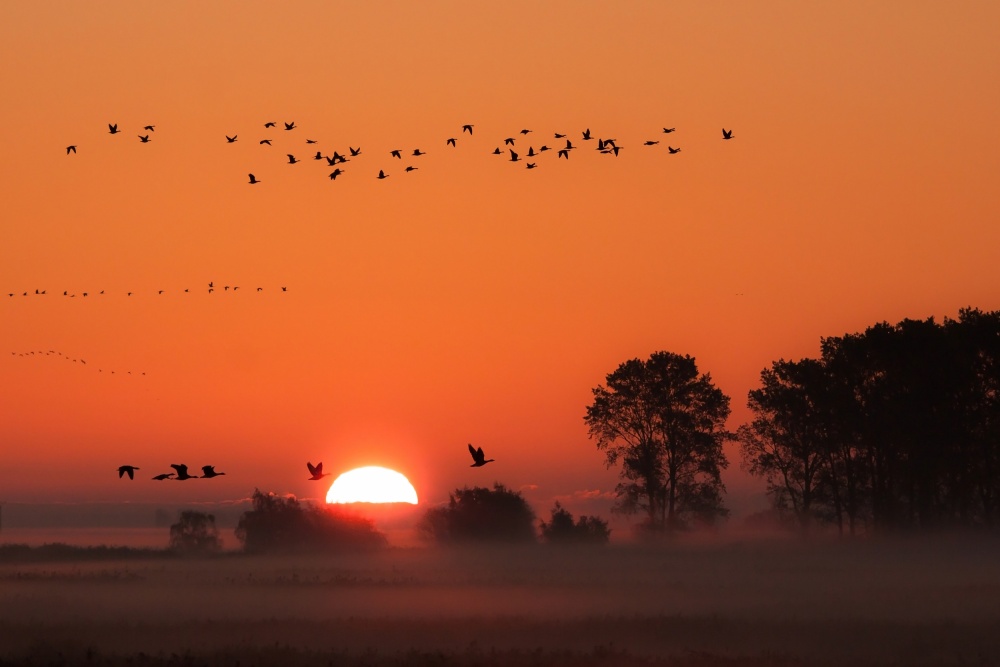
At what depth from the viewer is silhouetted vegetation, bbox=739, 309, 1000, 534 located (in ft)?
263

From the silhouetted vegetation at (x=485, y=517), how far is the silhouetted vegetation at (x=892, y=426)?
1806 cm

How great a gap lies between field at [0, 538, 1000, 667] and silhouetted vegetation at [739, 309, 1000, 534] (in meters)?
2.99

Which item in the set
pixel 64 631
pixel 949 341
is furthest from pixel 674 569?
pixel 64 631

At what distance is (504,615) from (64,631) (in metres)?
16.7

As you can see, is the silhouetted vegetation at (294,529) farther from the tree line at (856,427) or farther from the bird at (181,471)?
the bird at (181,471)

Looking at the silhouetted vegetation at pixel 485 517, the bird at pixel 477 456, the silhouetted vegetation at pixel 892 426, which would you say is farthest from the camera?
the silhouetted vegetation at pixel 485 517

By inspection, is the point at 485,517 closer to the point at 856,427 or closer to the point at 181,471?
the point at 856,427

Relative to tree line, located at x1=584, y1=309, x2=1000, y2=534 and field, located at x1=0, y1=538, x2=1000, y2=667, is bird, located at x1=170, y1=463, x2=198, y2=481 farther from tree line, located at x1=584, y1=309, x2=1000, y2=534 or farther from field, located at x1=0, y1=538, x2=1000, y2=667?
tree line, located at x1=584, y1=309, x2=1000, y2=534

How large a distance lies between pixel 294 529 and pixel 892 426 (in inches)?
1741

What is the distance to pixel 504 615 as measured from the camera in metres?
58.6

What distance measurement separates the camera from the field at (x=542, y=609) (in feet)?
161

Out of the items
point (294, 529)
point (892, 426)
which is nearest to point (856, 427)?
point (892, 426)

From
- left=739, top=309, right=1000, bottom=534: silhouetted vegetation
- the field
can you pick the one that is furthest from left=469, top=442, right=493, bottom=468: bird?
left=739, top=309, right=1000, bottom=534: silhouetted vegetation

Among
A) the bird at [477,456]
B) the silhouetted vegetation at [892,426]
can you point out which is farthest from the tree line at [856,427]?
the bird at [477,456]
